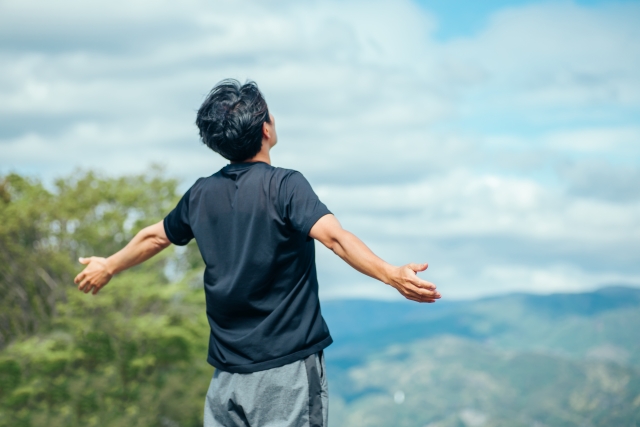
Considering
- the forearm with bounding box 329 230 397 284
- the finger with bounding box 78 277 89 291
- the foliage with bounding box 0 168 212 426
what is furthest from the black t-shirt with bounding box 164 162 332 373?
the foliage with bounding box 0 168 212 426

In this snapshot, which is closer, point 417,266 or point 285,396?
point 417,266

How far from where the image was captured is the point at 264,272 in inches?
123

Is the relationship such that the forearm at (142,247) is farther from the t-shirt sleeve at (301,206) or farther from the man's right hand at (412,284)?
the man's right hand at (412,284)

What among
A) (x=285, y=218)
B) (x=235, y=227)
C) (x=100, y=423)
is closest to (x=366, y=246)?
(x=285, y=218)

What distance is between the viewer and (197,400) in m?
39.3

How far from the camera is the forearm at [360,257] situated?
9.43ft

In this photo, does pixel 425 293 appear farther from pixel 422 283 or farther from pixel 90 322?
pixel 90 322

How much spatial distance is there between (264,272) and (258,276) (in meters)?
0.03

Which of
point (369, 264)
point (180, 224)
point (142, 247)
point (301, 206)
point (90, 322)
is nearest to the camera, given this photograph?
point (369, 264)

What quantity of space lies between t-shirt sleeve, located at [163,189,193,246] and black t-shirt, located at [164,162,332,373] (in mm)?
260

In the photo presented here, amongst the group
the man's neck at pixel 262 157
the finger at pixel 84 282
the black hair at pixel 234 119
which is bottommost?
the finger at pixel 84 282

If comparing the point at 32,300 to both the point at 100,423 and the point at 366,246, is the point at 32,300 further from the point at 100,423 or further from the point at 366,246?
the point at 366,246

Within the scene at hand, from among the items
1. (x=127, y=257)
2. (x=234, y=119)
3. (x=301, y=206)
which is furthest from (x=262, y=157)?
(x=127, y=257)

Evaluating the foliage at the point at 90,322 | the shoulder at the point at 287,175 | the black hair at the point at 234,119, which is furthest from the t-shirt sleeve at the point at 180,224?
the foliage at the point at 90,322
